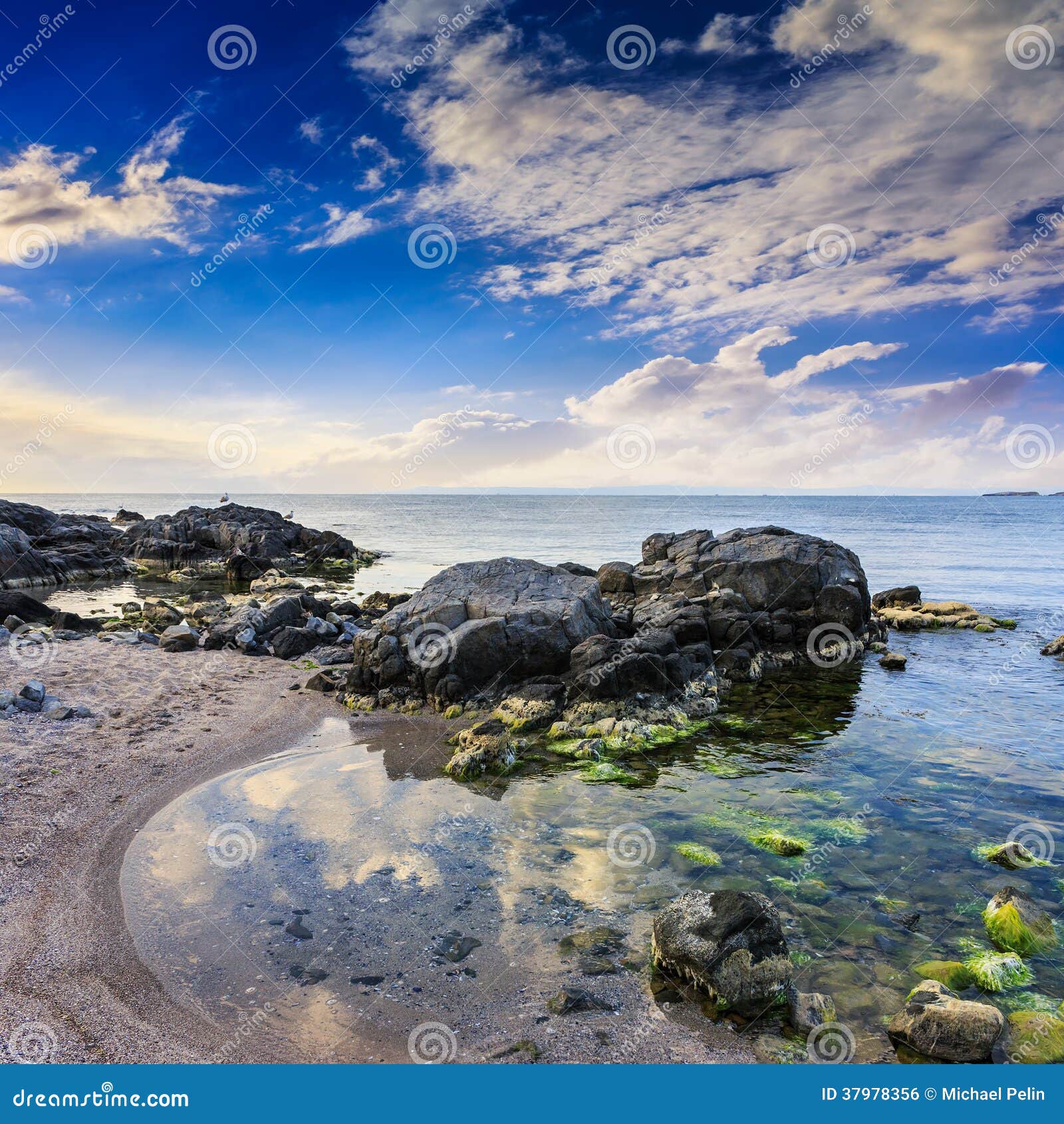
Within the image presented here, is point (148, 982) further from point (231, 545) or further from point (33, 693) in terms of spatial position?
point (231, 545)

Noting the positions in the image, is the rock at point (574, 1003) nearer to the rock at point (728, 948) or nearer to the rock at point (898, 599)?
the rock at point (728, 948)

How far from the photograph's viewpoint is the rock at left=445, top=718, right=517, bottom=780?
14.1 m

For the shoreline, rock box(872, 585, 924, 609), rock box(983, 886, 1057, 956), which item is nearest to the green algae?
rock box(983, 886, 1057, 956)

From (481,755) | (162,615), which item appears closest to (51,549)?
(162,615)

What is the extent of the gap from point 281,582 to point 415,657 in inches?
1018

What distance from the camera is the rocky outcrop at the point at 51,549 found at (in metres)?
43.5

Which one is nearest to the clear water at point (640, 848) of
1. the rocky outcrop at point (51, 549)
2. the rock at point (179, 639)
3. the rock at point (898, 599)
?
the rock at point (179, 639)

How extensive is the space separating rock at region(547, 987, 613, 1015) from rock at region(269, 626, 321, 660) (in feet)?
61.3

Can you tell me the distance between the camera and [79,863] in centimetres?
992

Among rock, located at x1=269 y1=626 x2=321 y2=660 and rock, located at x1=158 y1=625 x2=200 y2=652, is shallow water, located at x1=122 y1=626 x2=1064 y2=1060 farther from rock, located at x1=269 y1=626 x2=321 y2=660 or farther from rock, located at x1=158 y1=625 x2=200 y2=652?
rock, located at x1=158 y1=625 x2=200 y2=652

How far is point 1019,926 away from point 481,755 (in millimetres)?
9181

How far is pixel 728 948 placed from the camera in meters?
7.54

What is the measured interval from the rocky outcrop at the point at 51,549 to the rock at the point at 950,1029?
49.2 meters

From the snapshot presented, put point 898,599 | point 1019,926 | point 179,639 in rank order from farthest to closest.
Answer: point 898,599, point 179,639, point 1019,926
